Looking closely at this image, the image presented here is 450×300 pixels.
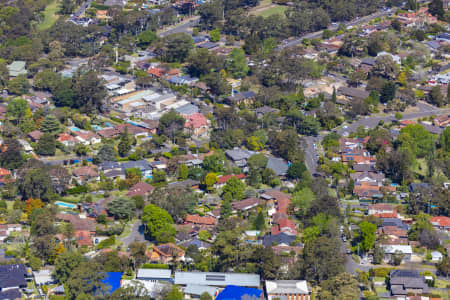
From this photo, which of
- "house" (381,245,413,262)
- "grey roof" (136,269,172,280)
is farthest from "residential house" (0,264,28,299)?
"house" (381,245,413,262)

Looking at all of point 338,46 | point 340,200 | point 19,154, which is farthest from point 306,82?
point 19,154

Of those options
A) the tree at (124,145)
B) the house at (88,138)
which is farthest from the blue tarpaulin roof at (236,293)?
the house at (88,138)

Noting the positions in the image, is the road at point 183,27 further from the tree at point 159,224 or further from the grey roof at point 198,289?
the grey roof at point 198,289

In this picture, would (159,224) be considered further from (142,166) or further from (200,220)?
(142,166)

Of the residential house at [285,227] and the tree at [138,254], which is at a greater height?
the tree at [138,254]

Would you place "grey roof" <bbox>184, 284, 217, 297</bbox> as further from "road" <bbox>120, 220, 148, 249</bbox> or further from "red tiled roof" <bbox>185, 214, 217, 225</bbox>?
"red tiled roof" <bbox>185, 214, 217, 225</bbox>

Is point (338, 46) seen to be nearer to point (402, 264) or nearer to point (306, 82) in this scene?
point (306, 82)
